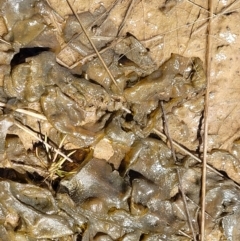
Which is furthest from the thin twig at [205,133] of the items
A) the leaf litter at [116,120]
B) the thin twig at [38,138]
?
the thin twig at [38,138]

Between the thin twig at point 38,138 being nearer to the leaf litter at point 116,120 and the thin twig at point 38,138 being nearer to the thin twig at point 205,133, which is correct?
the leaf litter at point 116,120

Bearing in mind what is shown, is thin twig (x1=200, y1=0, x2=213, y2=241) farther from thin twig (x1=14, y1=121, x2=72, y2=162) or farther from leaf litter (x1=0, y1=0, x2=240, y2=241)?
thin twig (x1=14, y1=121, x2=72, y2=162)

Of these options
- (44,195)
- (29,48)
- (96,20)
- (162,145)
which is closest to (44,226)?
(44,195)

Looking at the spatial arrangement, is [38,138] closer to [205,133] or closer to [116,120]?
[116,120]

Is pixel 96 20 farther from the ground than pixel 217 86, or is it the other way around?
pixel 96 20

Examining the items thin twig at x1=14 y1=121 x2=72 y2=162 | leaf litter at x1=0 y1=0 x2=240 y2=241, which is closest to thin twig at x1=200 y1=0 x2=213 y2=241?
leaf litter at x1=0 y1=0 x2=240 y2=241

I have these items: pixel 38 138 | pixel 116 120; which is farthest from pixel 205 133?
pixel 38 138

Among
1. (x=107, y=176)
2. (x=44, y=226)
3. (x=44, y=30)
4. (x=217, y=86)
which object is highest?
(x=44, y=30)

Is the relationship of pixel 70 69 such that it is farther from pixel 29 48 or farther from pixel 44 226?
pixel 44 226
